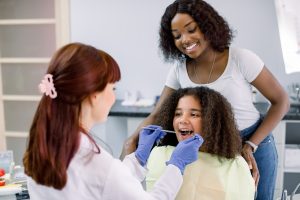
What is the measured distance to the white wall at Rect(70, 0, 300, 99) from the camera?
3.10 meters

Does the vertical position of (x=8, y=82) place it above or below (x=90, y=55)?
below

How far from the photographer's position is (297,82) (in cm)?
313

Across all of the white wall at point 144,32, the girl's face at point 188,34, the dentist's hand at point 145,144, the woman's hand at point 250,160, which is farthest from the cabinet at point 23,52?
the woman's hand at point 250,160

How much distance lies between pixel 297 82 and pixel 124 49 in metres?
1.54

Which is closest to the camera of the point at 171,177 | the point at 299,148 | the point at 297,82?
the point at 171,177

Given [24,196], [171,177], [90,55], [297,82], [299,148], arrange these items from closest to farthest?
[90,55] < [171,177] < [24,196] < [299,148] < [297,82]

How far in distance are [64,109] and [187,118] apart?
0.71 meters

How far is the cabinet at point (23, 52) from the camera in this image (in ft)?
10.5

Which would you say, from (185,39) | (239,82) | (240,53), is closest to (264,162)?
(239,82)

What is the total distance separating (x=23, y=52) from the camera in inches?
132

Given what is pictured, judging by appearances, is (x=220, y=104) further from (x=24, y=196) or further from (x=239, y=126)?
(x=24, y=196)

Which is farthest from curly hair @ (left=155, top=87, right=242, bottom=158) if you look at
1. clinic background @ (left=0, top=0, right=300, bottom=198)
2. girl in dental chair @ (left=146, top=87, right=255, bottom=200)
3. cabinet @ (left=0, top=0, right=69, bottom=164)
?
cabinet @ (left=0, top=0, right=69, bottom=164)

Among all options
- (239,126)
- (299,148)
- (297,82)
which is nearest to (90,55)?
(239,126)

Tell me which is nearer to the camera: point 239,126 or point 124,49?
point 239,126
